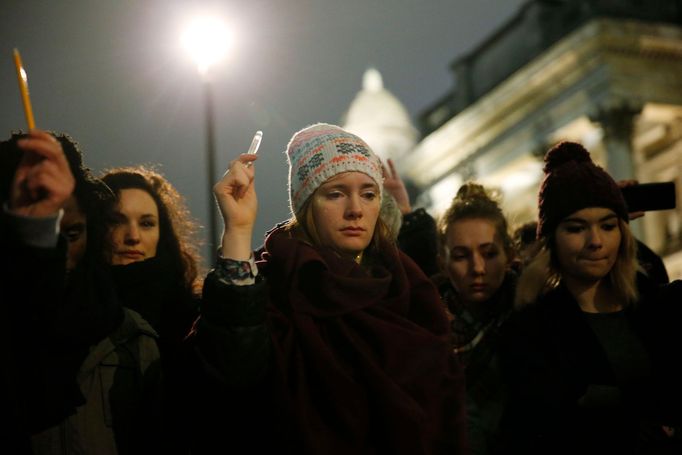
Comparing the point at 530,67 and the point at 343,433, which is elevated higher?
the point at 530,67

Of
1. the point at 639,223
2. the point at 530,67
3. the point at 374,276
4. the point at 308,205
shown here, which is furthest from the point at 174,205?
the point at 530,67

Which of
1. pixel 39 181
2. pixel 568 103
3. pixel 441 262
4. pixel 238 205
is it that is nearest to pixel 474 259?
pixel 441 262

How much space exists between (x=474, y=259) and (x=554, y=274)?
440 mm

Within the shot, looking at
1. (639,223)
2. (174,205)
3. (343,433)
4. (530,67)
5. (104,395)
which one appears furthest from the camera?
(530,67)

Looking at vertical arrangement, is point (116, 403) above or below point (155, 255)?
below

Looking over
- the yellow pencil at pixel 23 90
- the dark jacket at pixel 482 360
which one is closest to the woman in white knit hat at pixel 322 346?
the yellow pencil at pixel 23 90

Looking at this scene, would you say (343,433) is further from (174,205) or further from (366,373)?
(174,205)

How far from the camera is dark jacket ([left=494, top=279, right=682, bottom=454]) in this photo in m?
3.32

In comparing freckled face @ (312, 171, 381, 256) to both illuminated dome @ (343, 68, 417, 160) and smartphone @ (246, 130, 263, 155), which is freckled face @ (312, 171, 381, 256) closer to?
smartphone @ (246, 130, 263, 155)

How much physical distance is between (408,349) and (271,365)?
44 centimetres

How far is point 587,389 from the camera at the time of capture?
340cm

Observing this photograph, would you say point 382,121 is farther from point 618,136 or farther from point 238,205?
point 238,205

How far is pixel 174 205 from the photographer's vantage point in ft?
13.5

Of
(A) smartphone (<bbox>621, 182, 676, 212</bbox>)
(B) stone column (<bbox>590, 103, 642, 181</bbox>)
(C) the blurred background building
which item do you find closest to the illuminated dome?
(C) the blurred background building
